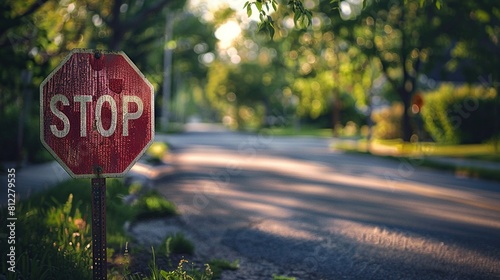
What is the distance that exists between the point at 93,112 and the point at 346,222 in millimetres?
5828

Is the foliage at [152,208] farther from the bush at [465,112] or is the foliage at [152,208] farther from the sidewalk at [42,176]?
the bush at [465,112]

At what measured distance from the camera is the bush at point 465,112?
3023 centimetres

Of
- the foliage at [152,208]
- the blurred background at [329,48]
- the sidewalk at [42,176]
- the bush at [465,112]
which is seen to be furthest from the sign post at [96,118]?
the bush at [465,112]

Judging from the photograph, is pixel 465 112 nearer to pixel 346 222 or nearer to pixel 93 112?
pixel 346 222

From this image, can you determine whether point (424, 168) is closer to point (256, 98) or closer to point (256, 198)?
point (256, 198)

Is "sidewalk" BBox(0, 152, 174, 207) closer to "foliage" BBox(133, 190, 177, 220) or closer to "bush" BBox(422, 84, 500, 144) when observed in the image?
"foliage" BBox(133, 190, 177, 220)

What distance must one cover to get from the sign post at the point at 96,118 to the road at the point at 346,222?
2.50 metres

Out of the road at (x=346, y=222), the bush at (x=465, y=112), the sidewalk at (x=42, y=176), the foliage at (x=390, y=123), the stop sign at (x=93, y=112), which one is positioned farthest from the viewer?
the foliage at (x=390, y=123)

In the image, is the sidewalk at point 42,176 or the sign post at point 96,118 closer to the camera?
the sign post at point 96,118

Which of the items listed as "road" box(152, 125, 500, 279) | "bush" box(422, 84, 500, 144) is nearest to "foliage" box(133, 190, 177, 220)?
"road" box(152, 125, 500, 279)

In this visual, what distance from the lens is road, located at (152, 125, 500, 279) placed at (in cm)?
612

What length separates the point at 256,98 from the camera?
233ft

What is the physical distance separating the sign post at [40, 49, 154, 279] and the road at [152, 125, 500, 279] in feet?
8.19

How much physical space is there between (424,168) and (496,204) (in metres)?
9.04
